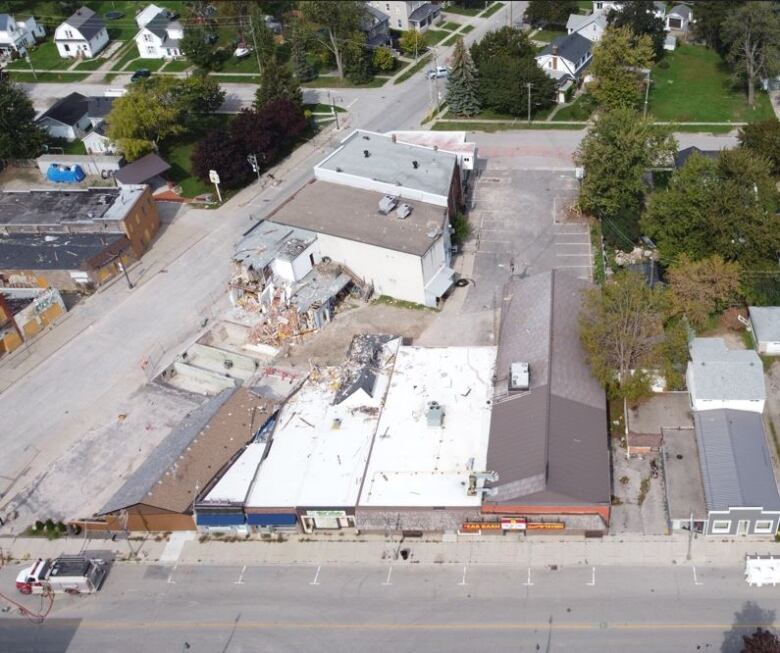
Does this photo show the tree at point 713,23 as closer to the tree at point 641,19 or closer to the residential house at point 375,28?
the tree at point 641,19

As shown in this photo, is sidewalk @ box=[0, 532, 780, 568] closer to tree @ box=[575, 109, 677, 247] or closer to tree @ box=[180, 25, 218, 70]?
tree @ box=[575, 109, 677, 247]

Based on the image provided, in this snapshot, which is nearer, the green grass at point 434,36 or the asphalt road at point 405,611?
the asphalt road at point 405,611

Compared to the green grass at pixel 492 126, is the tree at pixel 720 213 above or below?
above

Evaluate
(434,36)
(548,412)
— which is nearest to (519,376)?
(548,412)

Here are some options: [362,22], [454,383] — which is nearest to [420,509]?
[454,383]

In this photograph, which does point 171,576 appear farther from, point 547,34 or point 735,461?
point 547,34

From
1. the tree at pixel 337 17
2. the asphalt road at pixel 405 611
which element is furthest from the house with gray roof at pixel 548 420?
the tree at pixel 337 17

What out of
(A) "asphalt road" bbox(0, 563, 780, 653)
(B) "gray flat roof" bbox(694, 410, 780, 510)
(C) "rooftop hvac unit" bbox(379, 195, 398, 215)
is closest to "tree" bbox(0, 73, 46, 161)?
(C) "rooftop hvac unit" bbox(379, 195, 398, 215)
